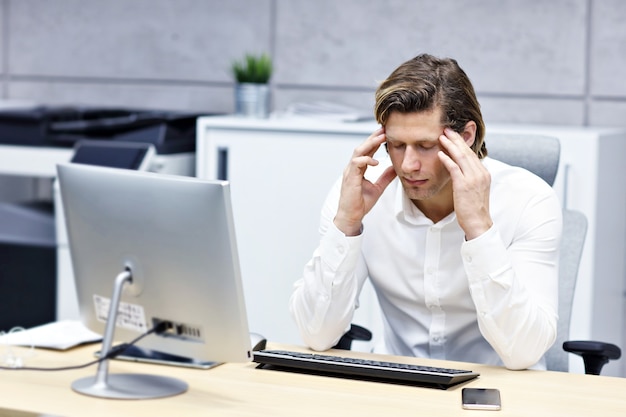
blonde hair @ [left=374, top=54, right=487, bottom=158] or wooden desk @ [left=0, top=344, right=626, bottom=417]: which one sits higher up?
blonde hair @ [left=374, top=54, right=487, bottom=158]

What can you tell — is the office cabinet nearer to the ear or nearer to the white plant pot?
the white plant pot

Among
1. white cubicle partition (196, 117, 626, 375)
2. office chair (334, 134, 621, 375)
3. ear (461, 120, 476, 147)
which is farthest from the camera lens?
white cubicle partition (196, 117, 626, 375)

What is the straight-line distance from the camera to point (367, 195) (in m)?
2.20

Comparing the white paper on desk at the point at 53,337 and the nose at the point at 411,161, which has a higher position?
the nose at the point at 411,161

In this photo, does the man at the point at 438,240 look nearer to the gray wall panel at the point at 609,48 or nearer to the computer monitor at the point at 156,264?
the computer monitor at the point at 156,264

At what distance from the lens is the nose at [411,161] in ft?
6.79

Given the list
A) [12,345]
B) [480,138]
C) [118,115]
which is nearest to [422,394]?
[480,138]

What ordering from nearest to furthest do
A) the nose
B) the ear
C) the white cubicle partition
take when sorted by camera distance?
the nose → the ear → the white cubicle partition

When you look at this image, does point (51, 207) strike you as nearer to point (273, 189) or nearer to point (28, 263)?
point (28, 263)

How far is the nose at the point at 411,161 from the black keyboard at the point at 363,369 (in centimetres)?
41

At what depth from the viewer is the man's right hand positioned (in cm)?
213

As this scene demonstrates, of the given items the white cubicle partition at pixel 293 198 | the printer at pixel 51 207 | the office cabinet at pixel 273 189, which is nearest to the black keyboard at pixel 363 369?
the white cubicle partition at pixel 293 198

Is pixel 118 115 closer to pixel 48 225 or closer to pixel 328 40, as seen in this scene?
pixel 48 225

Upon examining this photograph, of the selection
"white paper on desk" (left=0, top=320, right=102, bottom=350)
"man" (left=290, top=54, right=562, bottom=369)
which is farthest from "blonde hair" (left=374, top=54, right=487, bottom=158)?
"white paper on desk" (left=0, top=320, right=102, bottom=350)
